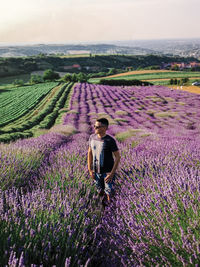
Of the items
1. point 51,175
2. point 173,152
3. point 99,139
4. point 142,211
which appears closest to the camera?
point 142,211

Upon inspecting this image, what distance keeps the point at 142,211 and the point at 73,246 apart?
79 centimetres

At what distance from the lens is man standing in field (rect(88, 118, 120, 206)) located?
321 centimetres

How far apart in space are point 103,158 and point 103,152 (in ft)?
0.31

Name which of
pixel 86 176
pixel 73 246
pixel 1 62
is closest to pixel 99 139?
pixel 86 176

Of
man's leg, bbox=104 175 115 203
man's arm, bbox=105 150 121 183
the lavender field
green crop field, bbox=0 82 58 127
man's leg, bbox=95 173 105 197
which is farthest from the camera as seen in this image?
green crop field, bbox=0 82 58 127

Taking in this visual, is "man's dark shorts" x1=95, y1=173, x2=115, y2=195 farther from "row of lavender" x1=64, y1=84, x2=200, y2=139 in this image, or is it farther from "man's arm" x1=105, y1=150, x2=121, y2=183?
"row of lavender" x1=64, y1=84, x2=200, y2=139

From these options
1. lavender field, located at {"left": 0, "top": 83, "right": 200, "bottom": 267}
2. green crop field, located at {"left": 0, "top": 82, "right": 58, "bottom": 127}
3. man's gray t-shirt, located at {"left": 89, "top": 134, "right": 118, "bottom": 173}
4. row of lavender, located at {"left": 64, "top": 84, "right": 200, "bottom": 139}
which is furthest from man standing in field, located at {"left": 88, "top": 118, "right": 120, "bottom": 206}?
green crop field, located at {"left": 0, "top": 82, "right": 58, "bottom": 127}

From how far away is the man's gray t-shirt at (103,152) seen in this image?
3240 mm

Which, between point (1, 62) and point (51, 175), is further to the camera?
point (1, 62)

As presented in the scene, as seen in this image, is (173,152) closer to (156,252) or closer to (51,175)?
(51,175)

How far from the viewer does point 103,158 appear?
333cm

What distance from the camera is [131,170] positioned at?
3.85 m

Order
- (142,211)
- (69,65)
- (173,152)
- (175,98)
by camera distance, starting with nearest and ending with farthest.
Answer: (142,211), (173,152), (175,98), (69,65)

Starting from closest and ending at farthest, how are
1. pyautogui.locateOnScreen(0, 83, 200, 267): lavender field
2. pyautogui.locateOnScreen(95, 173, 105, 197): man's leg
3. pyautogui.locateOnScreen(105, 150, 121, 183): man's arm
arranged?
pyautogui.locateOnScreen(0, 83, 200, 267): lavender field, pyautogui.locateOnScreen(105, 150, 121, 183): man's arm, pyautogui.locateOnScreen(95, 173, 105, 197): man's leg
